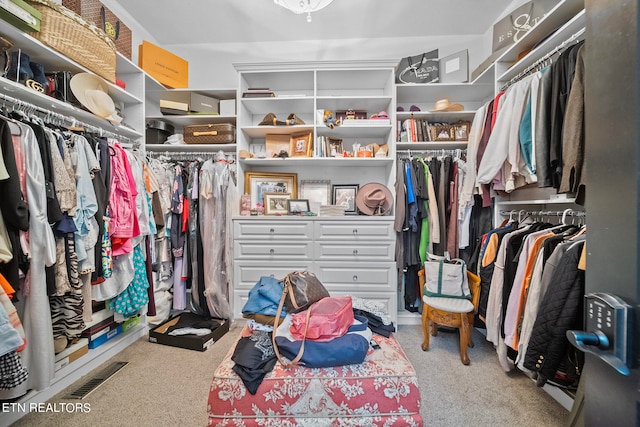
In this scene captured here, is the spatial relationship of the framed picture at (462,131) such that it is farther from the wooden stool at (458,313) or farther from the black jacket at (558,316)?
the black jacket at (558,316)

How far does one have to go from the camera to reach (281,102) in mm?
2488

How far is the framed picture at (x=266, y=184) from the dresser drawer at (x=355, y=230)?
23.0 inches

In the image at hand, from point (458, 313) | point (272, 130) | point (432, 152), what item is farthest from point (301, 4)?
point (458, 313)

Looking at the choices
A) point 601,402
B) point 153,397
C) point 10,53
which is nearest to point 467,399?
point 601,402

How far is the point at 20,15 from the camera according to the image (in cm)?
134

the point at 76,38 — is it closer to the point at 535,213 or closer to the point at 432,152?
the point at 432,152

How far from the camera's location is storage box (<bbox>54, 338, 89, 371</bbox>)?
1.55 m

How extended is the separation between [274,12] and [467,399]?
3.26 metres

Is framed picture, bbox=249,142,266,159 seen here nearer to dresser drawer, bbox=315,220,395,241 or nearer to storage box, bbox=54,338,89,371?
dresser drawer, bbox=315,220,395,241

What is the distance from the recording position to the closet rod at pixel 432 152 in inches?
95.0

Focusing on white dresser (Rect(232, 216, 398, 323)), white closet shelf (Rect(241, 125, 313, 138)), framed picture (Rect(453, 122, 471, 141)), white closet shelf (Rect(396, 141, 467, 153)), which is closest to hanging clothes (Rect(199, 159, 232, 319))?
white dresser (Rect(232, 216, 398, 323))

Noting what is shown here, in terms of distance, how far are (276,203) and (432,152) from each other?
5.27ft

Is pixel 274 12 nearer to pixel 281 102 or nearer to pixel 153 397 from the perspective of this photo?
pixel 281 102

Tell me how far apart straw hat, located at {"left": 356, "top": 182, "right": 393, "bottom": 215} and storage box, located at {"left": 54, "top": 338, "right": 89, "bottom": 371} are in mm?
2273
